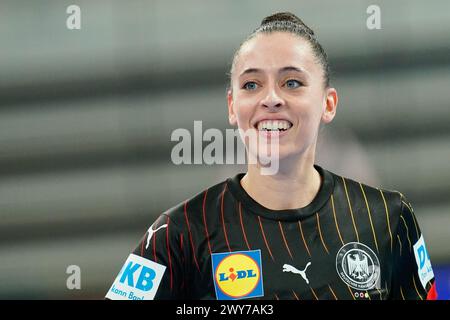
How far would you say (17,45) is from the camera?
243 cm

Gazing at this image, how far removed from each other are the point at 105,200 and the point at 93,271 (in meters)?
0.29

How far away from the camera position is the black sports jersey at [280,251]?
127cm

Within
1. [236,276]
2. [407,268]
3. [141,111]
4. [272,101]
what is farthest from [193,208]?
[141,111]

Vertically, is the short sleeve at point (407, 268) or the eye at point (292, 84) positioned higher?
the eye at point (292, 84)

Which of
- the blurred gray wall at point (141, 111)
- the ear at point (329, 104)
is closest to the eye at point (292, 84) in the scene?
the ear at point (329, 104)

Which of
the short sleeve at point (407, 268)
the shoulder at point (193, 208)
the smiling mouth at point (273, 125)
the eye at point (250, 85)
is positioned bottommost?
the short sleeve at point (407, 268)

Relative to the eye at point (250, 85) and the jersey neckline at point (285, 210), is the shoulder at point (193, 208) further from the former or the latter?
the eye at point (250, 85)

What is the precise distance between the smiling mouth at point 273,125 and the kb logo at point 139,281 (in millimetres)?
402

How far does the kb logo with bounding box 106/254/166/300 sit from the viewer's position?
4.13ft

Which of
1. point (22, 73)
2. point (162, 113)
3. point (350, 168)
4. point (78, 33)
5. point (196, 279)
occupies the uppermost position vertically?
point (78, 33)

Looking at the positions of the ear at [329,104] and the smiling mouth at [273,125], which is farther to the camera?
the ear at [329,104]

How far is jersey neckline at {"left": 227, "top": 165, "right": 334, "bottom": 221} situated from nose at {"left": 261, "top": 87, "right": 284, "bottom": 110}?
0.21 m
